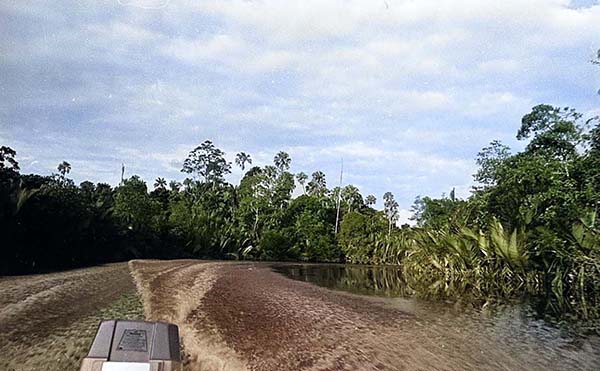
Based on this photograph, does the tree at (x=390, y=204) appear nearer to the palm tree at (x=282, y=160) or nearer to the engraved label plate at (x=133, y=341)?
the palm tree at (x=282, y=160)

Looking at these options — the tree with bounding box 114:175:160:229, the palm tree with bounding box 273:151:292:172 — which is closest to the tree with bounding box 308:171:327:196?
the palm tree with bounding box 273:151:292:172

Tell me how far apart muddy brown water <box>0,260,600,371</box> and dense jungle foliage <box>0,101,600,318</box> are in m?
3.26

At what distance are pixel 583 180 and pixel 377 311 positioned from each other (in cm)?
994

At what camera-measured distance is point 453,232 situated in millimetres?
17266

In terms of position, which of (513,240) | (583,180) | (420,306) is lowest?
(420,306)

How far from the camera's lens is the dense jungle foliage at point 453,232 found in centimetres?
1264

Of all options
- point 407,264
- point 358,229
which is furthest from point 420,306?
point 358,229

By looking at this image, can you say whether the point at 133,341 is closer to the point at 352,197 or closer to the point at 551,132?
the point at 551,132

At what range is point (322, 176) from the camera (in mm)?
59250

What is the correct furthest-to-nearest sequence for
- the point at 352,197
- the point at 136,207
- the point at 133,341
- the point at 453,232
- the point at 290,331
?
the point at 352,197
the point at 136,207
the point at 453,232
the point at 290,331
the point at 133,341

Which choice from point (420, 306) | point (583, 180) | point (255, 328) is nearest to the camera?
point (255, 328)

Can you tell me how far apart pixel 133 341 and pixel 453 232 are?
16.6m

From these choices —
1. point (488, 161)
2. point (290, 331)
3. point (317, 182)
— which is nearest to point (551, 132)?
point (488, 161)

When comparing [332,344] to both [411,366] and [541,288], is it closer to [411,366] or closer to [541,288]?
[411,366]
